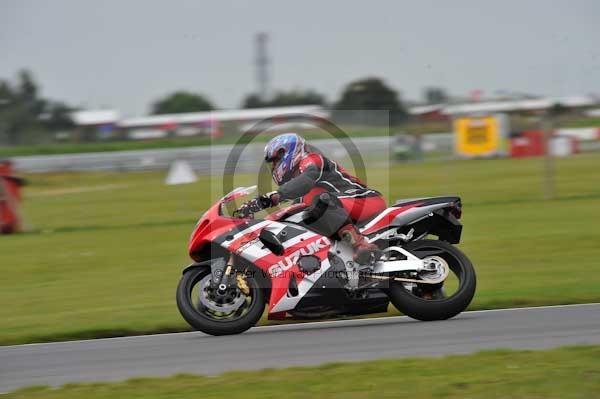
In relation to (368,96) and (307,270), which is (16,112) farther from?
(307,270)

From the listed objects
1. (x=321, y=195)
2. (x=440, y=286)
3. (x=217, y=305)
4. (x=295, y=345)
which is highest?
(x=321, y=195)

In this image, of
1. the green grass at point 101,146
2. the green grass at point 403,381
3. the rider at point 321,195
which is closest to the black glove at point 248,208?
the rider at point 321,195

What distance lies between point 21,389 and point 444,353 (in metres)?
3.11

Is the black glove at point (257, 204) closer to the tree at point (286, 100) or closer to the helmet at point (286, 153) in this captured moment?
the helmet at point (286, 153)

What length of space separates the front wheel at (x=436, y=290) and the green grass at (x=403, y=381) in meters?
1.35

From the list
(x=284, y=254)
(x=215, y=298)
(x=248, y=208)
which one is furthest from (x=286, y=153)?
(x=215, y=298)

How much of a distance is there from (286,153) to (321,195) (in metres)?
0.50

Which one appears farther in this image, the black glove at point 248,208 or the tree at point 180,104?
the tree at point 180,104

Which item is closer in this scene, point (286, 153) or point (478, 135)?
point (286, 153)

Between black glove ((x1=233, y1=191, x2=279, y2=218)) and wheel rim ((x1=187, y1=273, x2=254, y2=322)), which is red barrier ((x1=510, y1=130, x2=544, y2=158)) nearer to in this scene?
black glove ((x1=233, y1=191, x2=279, y2=218))

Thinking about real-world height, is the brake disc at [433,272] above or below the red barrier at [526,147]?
above

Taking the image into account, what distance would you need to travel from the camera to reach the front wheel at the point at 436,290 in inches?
309

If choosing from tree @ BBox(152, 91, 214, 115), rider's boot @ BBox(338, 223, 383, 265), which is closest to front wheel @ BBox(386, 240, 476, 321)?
rider's boot @ BBox(338, 223, 383, 265)

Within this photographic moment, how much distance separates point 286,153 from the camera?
795 centimetres
